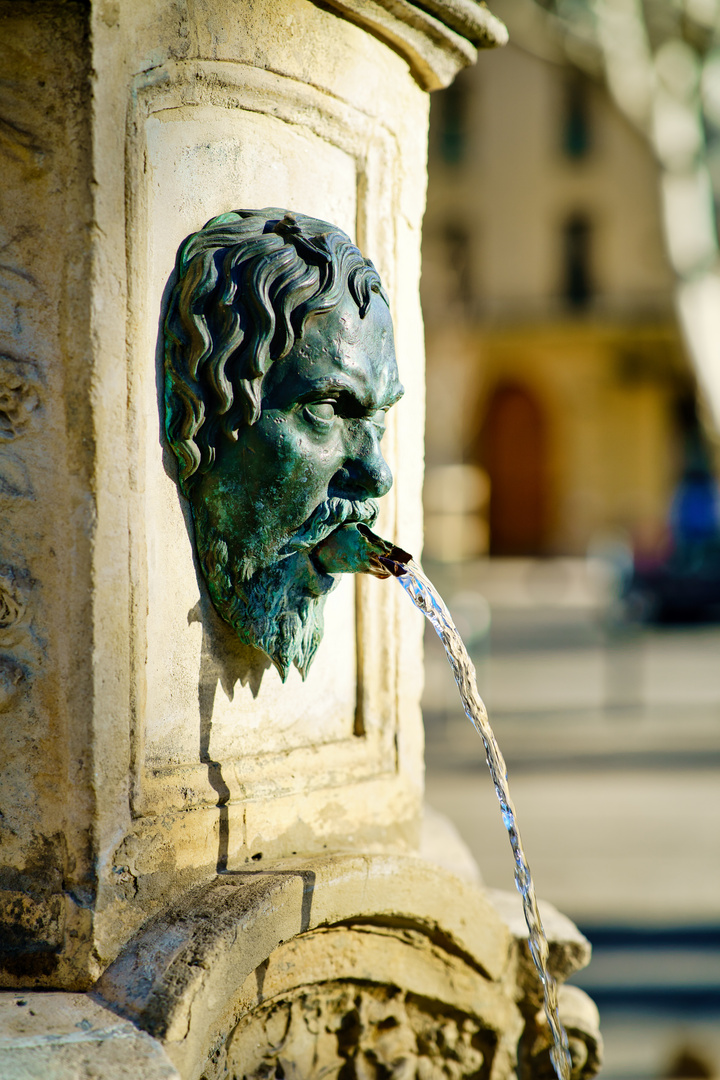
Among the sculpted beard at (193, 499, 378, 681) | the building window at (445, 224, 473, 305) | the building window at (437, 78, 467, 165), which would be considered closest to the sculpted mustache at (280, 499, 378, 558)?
the sculpted beard at (193, 499, 378, 681)

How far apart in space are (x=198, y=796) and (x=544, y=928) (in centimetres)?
76

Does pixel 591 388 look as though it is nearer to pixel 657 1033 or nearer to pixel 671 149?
pixel 671 149

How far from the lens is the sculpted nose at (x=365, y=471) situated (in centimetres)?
162

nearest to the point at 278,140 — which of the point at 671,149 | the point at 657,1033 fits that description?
the point at 657,1033

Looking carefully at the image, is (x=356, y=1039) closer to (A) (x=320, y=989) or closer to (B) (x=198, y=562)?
(A) (x=320, y=989)

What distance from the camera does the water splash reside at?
1737 mm

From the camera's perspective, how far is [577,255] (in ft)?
78.6

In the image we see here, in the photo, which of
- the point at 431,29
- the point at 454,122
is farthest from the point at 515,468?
the point at 431,29

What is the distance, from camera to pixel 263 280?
153 centimetres

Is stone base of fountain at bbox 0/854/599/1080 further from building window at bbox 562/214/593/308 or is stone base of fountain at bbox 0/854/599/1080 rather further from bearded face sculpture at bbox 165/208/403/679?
building window at bbox 562/214/593/308

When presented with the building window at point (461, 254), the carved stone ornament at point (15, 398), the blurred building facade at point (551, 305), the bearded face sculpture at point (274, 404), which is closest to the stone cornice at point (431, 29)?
the bearded face sculpture at point (274, 404)

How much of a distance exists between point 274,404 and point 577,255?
77.8 feet

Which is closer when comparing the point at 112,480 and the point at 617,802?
the point at 112,480

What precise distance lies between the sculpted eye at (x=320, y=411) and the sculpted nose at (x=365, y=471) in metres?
0.06
